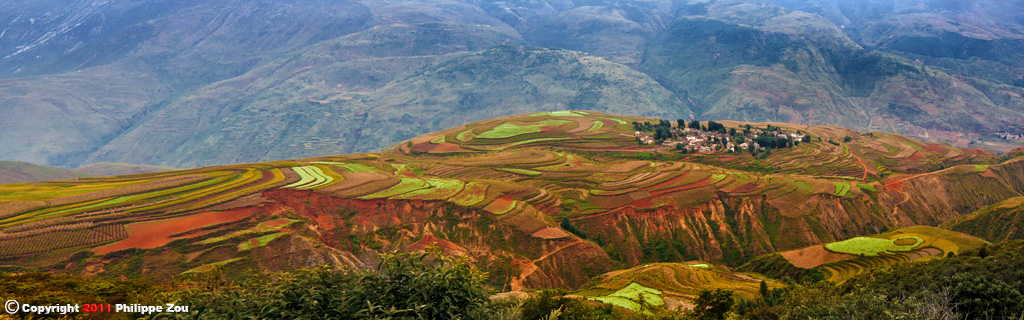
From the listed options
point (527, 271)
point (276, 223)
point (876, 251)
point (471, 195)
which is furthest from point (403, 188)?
point (876, 251)

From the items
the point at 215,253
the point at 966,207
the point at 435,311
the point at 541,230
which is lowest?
the point at 966,207

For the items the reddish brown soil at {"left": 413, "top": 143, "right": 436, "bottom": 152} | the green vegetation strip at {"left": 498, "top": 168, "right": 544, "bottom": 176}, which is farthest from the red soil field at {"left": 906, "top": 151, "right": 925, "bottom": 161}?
the reddish brown soil at {"left": 413, "top": 143, "right": 436, "bottom": 152}

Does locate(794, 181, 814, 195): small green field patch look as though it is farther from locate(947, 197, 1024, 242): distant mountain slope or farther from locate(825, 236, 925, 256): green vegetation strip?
locate(947, 197, 1024, 242): distant mountain slope

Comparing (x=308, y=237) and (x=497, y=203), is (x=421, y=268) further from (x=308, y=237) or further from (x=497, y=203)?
(x=497, y=203)

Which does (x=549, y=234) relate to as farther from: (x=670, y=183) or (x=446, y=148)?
(x=446, y=148)

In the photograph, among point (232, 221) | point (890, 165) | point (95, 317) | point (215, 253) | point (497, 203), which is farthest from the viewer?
point (890, 165)

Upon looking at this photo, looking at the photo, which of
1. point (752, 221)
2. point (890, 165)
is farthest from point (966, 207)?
point (752, 221)

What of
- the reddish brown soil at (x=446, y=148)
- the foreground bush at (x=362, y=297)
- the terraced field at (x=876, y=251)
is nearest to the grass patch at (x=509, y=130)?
the reddish brown soil at (x=446, y=148)
